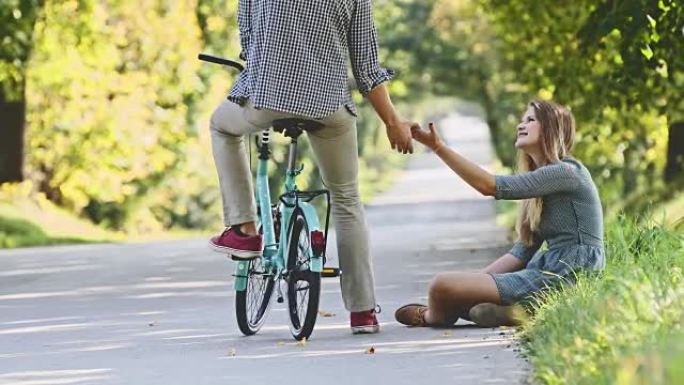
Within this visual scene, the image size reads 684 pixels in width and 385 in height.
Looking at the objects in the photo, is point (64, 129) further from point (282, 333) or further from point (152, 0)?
point (282, 333)

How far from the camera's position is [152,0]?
34.7 m

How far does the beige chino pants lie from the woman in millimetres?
448

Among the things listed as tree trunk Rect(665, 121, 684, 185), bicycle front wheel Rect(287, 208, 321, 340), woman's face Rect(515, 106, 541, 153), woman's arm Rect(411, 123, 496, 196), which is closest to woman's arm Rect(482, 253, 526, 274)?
woman's face Rect(515, 106, 541, 153)

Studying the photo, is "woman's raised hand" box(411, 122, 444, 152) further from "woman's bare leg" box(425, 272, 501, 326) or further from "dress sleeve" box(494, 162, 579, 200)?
"woman's bare leg" box(425, 272, 501, 326)

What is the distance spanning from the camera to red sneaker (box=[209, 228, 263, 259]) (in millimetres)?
8930

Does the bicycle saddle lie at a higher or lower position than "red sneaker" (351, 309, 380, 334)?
higher

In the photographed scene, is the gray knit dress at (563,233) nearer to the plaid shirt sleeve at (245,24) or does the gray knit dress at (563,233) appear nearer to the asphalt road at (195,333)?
the asphalt road at (195,333)

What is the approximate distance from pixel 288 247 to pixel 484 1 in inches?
725

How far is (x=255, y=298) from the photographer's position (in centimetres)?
934

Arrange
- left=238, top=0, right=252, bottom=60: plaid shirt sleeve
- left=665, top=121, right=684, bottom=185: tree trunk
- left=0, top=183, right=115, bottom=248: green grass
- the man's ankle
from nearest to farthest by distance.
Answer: left=238, top=0, right=252, bottom=60: plaid shirt sleeve, the man's ankle, left=0, top=183, right=115, bottom=248: green grass, left=665, top=121, right=684, bottom=185: tree trunk

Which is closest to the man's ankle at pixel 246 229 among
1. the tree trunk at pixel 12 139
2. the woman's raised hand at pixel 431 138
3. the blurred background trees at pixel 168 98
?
the woman's raised hand at pixel 431 138

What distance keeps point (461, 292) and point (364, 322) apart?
543 millimetres

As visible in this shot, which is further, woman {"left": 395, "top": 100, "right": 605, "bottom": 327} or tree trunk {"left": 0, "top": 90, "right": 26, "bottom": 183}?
tree trunk {"left": 0, "top": 90, "right": 26, "bottom": 183}

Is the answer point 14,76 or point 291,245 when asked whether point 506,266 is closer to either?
point 291,245
